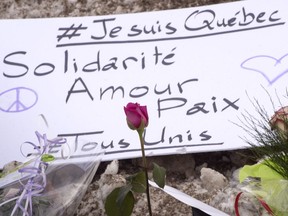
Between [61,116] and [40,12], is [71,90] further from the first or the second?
[40,12]

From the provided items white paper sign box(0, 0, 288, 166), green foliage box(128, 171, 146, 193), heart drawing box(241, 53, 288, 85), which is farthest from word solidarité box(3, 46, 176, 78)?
green foliage box(128, 171, 146, 193)

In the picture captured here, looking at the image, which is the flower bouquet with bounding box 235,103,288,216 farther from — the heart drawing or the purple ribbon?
the heart drawing

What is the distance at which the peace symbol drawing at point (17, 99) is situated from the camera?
2.80ft

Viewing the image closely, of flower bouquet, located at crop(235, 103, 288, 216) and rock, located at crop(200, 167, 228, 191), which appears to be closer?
flower bouquet, located at crop(235, 103, 288, 216)

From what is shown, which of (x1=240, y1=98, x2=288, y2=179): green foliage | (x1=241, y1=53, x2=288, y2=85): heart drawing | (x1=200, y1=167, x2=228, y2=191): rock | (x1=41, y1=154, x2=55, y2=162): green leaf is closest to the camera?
(x1=240, y1=98, x2=288, y2=179): green foliage

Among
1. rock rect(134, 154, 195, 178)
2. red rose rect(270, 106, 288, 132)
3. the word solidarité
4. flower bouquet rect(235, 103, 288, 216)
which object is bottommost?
flower bouquet rect(235, 103, 288, 216)

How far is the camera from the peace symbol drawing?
0.85 meters

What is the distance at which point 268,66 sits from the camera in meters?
0.87

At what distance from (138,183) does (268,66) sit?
0.38 m

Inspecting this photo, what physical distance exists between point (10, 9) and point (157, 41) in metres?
0.26

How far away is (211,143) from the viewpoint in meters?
0.78

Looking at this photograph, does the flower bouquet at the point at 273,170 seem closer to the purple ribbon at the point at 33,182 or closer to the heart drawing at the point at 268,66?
the purple ribbon at the point at 33,182

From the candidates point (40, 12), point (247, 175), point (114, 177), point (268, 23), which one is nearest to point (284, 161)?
point (247, 175)

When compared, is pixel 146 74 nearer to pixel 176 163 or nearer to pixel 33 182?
pixel 176 163
